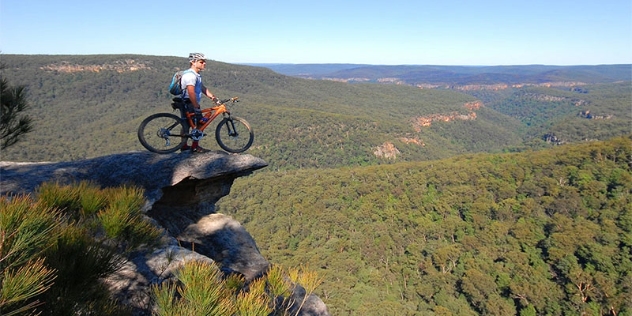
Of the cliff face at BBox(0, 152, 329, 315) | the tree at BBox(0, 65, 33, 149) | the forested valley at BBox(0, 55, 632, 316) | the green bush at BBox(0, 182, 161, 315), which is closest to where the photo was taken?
the green bush at BBox(0, 182, 161, 315)

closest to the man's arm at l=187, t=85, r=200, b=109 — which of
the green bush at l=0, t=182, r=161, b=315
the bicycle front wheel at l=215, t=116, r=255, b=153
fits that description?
the bicycle front wheel at l=215, t=116, r=255, b=153

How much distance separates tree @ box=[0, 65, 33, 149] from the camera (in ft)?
28.7

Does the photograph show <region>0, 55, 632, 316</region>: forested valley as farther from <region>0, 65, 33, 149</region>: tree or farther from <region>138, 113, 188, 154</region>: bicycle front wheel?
<region>138, 113, 188, 154</region>: bicycle front wheel

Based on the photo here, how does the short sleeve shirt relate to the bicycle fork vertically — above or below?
above

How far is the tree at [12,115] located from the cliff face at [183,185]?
2507 mm

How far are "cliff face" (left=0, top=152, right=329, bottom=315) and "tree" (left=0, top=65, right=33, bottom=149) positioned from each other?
8.22 feet

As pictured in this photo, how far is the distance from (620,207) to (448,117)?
154 meters

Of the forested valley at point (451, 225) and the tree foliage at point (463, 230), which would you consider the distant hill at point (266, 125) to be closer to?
the forested valley at point (451, 225)

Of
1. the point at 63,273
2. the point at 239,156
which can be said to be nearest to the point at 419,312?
the point at 239,156

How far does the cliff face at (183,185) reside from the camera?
6441mm

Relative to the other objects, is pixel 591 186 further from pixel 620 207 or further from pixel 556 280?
pixel 556 280

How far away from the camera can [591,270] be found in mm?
37156

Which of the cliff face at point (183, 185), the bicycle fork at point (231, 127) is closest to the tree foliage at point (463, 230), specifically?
the cliff face at point (183, 185)

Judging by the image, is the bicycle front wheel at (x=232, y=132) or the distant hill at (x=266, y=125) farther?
the distant hill at (x=266, y=125)
